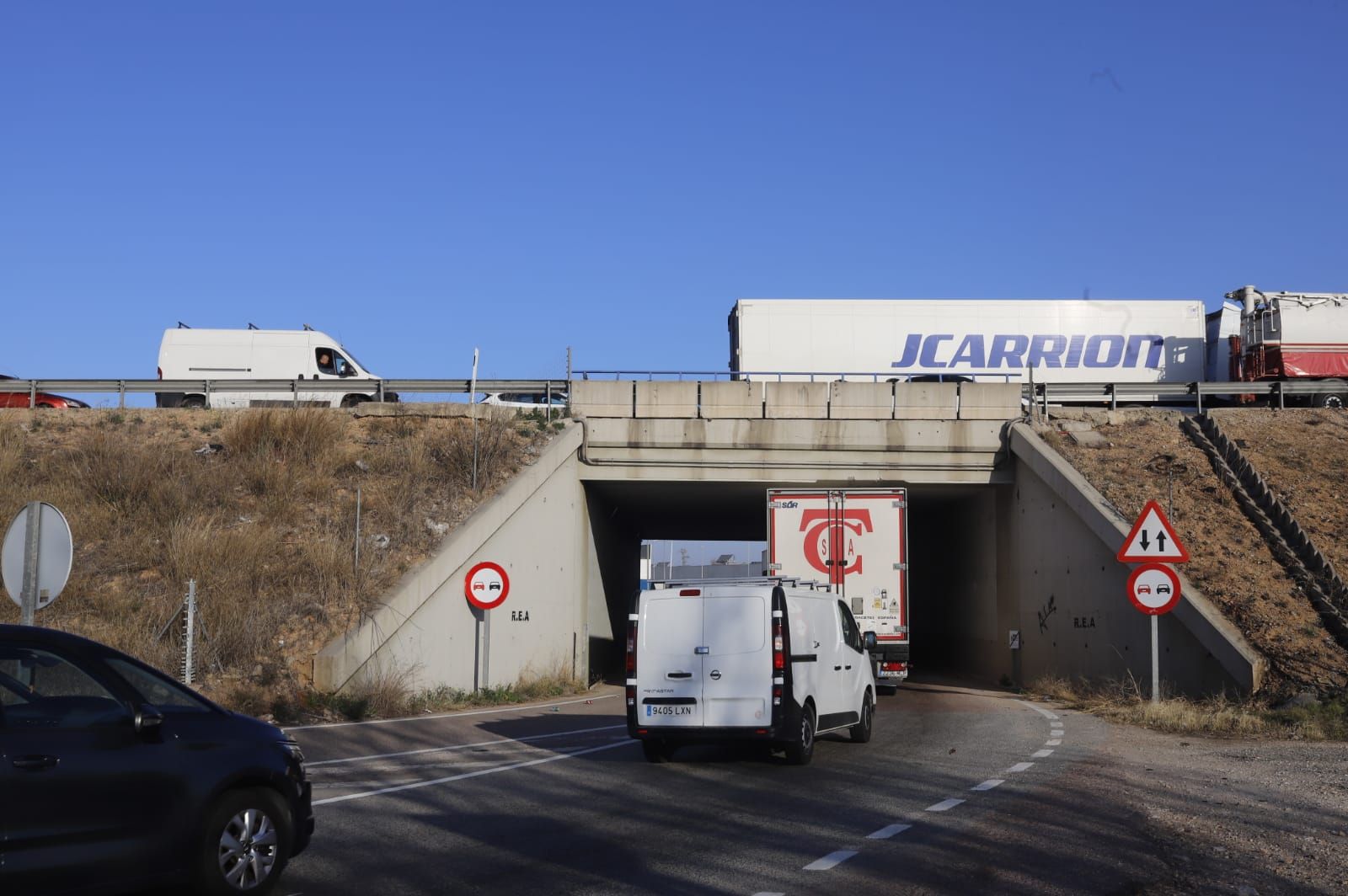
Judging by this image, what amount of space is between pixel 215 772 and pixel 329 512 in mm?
17948

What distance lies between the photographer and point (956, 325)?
36625 mm

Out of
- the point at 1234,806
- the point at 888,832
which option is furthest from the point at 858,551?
the point at 888,832

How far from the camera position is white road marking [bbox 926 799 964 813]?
9900mm

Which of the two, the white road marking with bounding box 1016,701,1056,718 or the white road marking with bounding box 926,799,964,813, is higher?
the white road marking with bounding box 926,799,964,813

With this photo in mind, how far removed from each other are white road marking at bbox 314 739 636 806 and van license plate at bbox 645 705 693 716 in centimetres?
136

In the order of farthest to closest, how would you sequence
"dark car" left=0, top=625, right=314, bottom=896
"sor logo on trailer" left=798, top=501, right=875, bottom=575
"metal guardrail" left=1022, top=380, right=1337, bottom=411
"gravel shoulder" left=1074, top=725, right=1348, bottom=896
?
"metal guardrail" left=1022, top=380, right=1337, bottom=411, "sor logo on trailer" left=798, top=501, right=875, bottom=575, "gravel shoulder" left=1074, top=725, right=1348, bottom=896, "dark car" left=0, top=625, right=314, bottom=896

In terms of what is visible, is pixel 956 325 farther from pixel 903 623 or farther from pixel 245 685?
pixel 245 685

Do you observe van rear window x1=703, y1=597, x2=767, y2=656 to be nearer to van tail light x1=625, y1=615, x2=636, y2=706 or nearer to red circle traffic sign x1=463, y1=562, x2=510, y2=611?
van tail light x1=625, y1=615, x2=636, y2=706

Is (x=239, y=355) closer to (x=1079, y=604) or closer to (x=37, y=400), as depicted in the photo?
(x=37, y=400)

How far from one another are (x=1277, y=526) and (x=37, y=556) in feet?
67.6

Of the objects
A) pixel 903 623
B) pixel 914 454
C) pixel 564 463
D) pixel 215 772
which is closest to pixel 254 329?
pixel 564 463

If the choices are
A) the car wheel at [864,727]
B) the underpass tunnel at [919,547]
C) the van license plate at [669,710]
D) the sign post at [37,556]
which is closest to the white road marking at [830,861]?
the van license plate at [669,710]

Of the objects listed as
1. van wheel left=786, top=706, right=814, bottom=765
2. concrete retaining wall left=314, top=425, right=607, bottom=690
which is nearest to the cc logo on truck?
concrete retaining wall left=314, top=425, right=607, bottom=690

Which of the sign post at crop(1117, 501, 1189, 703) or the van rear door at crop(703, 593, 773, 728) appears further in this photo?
the sign post at crop(1117, 501, 1189, 703)
